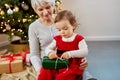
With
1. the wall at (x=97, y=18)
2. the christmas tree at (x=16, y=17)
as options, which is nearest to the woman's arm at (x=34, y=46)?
the christmas tree at (x=16, y=17)

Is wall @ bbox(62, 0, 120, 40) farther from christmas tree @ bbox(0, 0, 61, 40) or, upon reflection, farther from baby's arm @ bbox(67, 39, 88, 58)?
baby's arm @ bbox(67, 39, 88, 58)

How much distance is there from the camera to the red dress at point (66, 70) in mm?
1078

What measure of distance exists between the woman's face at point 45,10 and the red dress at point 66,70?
0.35 metres

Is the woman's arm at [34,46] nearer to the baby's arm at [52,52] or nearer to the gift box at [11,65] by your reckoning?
the baby's arm at [52,52]

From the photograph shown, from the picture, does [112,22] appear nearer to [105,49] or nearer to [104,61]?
[105,49]

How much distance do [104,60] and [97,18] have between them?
4.52ft

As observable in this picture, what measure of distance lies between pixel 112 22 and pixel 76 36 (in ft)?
10.0

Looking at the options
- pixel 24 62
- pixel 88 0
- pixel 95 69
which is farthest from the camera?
pixel 88 0

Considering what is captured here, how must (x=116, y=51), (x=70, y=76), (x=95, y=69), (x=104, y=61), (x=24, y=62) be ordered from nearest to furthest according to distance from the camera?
(x=70, y=76), (x=24, y=62), (x=95, y=69), (x=104, y=61), (x=116, y=51)

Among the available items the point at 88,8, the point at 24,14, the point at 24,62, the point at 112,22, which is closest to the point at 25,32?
the point at 24,14

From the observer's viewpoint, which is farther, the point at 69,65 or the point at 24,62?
the point at 24,62

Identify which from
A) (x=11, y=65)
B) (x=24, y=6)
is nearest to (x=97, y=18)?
(x=24, y=6)

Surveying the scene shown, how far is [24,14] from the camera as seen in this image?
292 cm

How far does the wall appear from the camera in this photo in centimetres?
403
